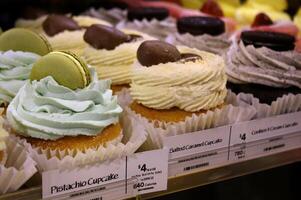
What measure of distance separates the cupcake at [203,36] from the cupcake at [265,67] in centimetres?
29

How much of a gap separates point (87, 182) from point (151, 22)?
1613mm

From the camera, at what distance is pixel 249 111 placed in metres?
1.94

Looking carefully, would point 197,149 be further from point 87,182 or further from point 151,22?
point 151,22

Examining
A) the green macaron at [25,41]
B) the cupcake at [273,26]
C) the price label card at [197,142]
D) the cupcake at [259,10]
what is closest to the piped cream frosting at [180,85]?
the price label card at [197,142]

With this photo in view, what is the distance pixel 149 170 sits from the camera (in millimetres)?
1578

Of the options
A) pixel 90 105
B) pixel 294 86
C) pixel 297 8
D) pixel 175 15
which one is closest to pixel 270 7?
pixel 297 8

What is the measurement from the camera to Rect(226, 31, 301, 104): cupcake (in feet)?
6.77

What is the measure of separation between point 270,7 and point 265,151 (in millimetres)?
1605

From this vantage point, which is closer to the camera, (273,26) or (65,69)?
(65,69)

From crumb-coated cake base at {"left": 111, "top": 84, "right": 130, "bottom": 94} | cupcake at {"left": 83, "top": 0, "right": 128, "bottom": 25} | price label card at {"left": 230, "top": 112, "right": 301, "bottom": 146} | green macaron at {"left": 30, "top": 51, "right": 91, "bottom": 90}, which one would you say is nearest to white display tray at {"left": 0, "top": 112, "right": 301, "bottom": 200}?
price label card at {"left": 230, "top": 112, "right": 301, "bottom": 146}

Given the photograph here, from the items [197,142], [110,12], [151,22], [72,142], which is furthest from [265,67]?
[110,12]

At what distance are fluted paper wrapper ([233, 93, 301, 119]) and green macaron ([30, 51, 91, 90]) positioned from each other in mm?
684

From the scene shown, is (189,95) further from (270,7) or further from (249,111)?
(270,7)

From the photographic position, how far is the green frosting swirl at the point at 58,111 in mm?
1595
